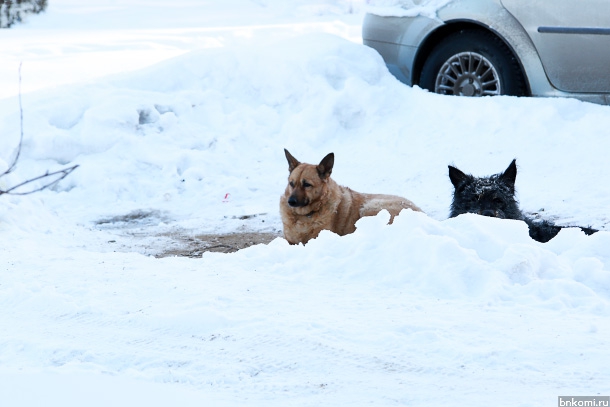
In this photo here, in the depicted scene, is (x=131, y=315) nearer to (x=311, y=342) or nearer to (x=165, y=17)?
(x=311, y=342)

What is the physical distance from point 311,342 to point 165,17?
20.0 m

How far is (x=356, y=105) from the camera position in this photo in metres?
11.7

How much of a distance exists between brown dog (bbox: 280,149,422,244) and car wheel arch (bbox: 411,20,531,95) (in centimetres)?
303

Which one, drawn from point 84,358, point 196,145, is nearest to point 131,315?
point 84,358

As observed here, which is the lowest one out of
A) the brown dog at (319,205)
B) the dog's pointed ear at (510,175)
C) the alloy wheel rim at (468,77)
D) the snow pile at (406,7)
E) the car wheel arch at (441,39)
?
the brown dog at (319,205)

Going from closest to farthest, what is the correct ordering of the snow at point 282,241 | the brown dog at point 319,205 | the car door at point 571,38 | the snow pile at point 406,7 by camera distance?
1. the snow at point 282,241
2. the brown dog at point 319,205
3. the car door at point 571,38
4. the snow pile at point 406,7

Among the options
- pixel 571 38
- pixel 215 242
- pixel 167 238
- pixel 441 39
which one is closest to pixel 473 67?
pixel 441 39

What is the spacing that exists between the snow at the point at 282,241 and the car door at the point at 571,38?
374 millimetres

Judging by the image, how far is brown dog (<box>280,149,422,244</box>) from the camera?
330 inches

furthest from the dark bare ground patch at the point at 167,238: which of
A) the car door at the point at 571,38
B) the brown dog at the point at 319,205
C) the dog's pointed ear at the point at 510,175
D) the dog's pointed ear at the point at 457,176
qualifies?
the car door at the point at 571,38

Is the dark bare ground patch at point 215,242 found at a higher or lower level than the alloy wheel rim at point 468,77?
→ lower

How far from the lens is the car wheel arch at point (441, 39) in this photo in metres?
10.5

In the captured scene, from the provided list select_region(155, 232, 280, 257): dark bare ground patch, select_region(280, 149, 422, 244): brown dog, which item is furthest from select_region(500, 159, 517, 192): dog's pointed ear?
select_region(155, 232, 280, 257): dark bare ground patch

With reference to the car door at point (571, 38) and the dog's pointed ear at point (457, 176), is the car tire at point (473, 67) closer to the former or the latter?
the car door at point (571, 38)
